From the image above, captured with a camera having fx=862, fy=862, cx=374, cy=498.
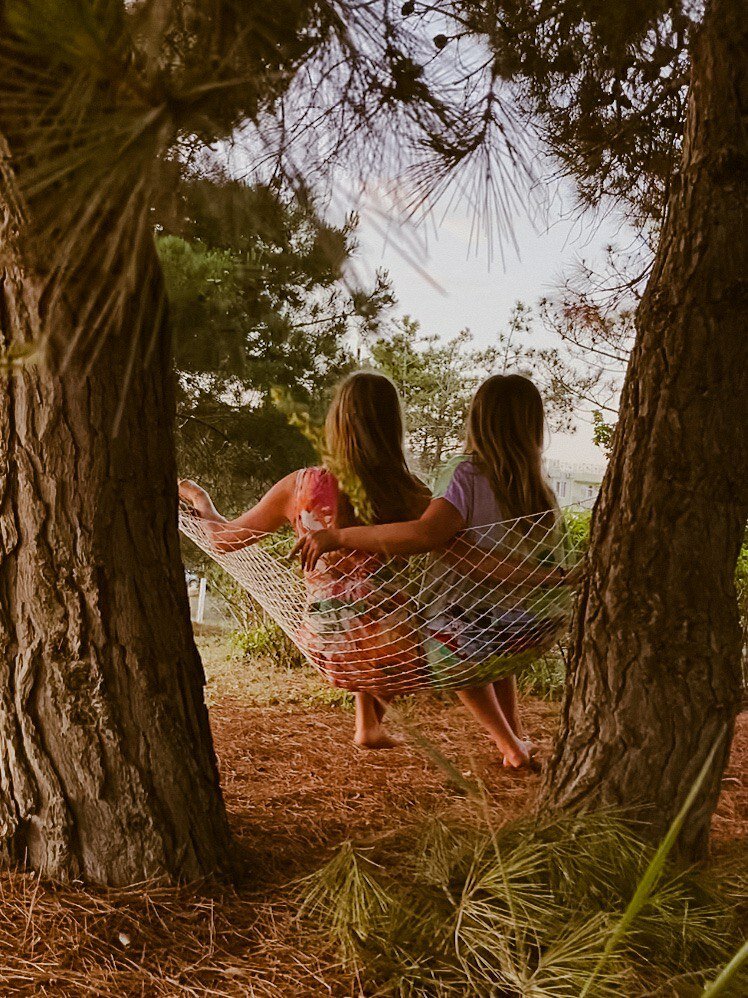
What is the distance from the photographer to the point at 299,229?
1.00 m

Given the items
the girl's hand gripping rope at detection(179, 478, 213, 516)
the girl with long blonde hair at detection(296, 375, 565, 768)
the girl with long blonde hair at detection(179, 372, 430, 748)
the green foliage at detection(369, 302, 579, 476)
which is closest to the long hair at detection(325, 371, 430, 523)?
the girl with long blonde hair at detection(179, 372, 430, 748)

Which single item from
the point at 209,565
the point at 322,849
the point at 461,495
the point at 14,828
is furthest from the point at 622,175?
the point at 209,565

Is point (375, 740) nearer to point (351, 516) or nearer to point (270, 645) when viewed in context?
point (351, 516)

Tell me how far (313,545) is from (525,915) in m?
0.81

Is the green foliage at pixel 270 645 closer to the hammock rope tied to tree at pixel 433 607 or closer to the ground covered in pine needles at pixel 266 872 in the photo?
the ground covered in pine needles at pixel 266 872

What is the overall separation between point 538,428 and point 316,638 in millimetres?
672

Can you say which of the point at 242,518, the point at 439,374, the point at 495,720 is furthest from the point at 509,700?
the point at 439,374

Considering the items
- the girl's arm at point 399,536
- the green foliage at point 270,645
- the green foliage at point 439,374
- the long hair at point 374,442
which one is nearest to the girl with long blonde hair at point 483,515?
the girl's arm at point 399,536

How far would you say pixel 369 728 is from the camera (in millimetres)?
2189

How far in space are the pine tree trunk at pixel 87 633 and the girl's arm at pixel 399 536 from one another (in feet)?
1.74

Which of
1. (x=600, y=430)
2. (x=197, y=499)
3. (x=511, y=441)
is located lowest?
(x=197, y=499)

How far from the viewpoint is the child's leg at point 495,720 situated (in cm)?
200

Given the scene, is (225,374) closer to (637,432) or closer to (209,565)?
(637,432)

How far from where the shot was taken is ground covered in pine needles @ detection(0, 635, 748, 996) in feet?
3.63
